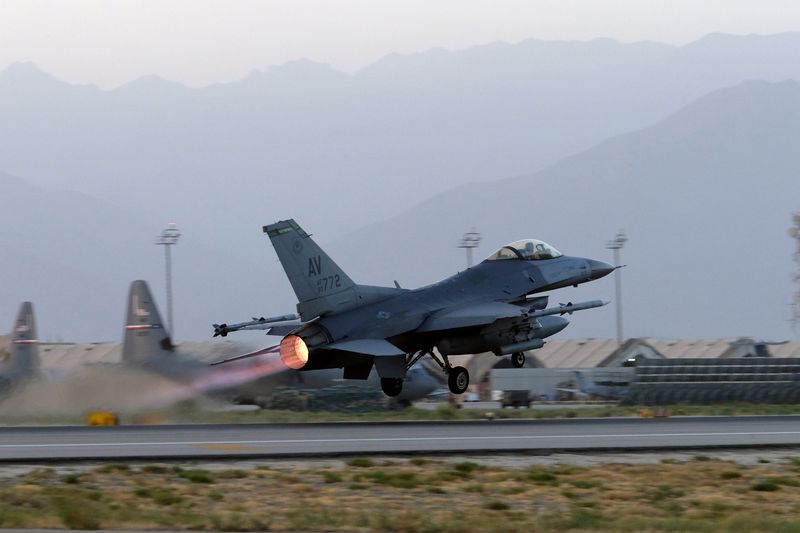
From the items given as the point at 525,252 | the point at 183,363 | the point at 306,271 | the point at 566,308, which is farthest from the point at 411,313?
the point at 183,363

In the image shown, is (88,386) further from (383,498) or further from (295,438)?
(383,498)

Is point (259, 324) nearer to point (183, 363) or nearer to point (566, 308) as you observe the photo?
point (183, 363)

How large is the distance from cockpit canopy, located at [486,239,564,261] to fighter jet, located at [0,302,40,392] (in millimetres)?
14632

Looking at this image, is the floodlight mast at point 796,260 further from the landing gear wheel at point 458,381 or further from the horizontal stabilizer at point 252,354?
the horizontal stabilizer at point 252,354

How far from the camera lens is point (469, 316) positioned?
112 feet

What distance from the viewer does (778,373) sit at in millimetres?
46781

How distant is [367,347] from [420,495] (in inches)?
529

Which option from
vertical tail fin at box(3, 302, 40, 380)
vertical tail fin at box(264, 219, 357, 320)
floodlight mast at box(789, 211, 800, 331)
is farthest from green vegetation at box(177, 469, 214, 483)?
floodlight mast at box(789, 211, 800, 331)

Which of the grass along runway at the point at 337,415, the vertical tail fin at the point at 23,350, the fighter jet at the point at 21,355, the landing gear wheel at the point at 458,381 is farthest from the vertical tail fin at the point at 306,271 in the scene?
the vertical tail fin at the point at 23,350

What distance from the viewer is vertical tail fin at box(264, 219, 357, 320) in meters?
32.3

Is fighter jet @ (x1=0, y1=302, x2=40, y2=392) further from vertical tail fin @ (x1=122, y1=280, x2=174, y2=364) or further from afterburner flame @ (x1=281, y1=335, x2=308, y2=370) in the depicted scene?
afterburner flame @ (x1=281, y1=335, x2=308, y2=370)

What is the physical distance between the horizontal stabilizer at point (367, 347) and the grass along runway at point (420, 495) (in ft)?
29.1

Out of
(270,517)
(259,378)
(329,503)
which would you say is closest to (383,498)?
(329,503)

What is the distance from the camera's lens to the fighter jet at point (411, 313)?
3234 cm
